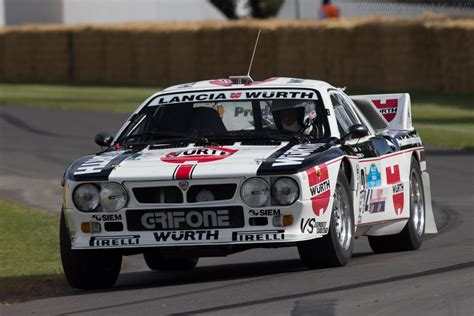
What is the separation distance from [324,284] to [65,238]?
1.89 meters

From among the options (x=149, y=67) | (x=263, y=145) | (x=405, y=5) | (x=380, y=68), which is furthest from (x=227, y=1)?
(x=263, y=145)

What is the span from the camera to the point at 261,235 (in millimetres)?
8773

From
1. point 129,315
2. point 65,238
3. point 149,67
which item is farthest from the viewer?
point 149,67

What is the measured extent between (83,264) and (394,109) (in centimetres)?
378

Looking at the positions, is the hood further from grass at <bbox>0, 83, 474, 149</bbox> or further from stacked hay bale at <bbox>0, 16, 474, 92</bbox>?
stacked hay bale at <bbox>0, 16, 474, 92</bbox>

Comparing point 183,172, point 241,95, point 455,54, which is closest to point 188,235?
point 183,172

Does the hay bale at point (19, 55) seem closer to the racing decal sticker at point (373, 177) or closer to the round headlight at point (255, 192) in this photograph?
the racing decal sticker at point (373, 177)

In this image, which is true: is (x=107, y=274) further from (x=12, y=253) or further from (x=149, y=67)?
(x=149, y=67)

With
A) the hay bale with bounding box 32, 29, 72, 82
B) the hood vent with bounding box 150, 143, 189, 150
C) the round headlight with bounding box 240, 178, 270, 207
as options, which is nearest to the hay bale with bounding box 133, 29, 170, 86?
the hay bale with bounding box 32, 29, 72, 82

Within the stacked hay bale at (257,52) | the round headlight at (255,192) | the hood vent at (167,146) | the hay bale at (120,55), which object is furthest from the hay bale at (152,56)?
the round headlight at (255,192)

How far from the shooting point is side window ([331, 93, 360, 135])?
1020 cm

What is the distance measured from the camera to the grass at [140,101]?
25.3 meters

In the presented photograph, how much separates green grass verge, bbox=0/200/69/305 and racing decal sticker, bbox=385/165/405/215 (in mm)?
2697

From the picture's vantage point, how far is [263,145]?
9484 mm
